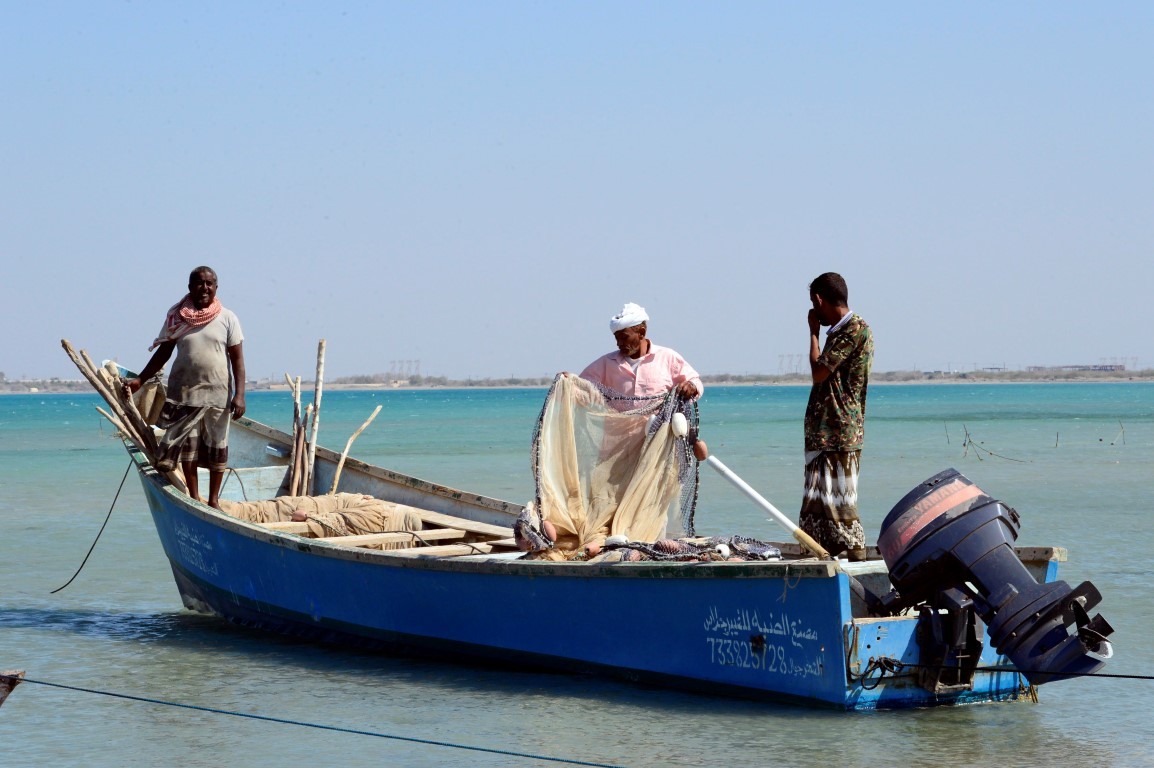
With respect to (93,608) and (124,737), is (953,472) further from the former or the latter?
(93,608)

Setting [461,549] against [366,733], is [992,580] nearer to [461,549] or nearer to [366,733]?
[366,733]

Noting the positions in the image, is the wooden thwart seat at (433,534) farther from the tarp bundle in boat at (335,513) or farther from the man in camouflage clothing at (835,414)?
the man in camouflage clothing at (835,414)

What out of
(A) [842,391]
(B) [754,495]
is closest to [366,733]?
(B) [754,495]

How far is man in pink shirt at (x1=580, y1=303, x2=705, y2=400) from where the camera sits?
728cm

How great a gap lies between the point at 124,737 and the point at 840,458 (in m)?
3.61

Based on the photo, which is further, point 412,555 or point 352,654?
point 352,654

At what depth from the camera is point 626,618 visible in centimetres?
662

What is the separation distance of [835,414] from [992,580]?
1298 mm

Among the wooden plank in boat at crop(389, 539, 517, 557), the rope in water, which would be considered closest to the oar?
the rope in water

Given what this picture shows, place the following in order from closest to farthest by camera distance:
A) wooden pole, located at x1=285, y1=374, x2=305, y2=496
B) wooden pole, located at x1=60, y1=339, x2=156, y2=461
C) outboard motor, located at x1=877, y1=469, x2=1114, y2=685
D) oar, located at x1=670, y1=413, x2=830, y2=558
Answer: outboard motor, located at x1=877, y1=469, x2=1114, y2=685 < oar, located at x1=670, y1=413, x2=830, y2=558 < wooden pole, located at x1=60, y1=339, x2=156, y2=461 < wooden pole, located at x1=285, y1=374, x2=305, y2=496

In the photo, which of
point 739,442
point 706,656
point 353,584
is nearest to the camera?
point 706,656

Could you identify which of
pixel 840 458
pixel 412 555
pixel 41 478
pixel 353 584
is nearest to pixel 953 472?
pixel 840 458

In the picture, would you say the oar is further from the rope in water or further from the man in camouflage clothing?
the rope in water

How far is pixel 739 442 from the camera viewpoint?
37719 mm
